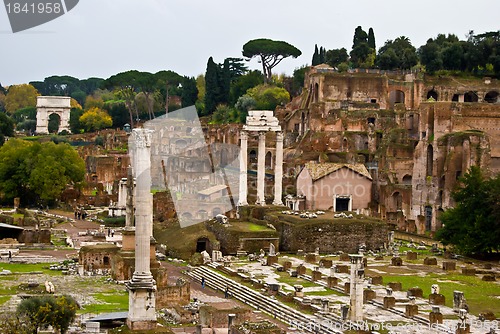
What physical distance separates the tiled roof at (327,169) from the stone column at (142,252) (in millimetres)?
33210

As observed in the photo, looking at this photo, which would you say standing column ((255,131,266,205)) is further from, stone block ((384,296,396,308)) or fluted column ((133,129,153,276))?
fluted column ((133,129,153,276))

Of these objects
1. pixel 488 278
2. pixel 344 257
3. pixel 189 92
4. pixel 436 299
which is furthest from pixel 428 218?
pixel 189 92

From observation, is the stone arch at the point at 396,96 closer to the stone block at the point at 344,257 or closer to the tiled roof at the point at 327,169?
the tiled roof at the point at 327,169

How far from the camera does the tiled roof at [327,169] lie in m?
58.2

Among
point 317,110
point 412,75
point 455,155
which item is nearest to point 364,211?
point 455,155

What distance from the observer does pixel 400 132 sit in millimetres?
65562

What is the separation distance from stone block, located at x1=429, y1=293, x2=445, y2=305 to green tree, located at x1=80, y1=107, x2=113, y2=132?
253ft

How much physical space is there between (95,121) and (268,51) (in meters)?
22.9

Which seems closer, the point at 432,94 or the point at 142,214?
the point at 142,214

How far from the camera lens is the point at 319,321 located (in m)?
29.1

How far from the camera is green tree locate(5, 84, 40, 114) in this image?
14562 cm

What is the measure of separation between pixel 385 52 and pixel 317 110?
11732 mm

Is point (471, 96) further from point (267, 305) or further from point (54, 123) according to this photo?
point (54, 123)

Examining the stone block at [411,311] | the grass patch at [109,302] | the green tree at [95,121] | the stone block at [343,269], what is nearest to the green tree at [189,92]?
the green tree at [95,121]
